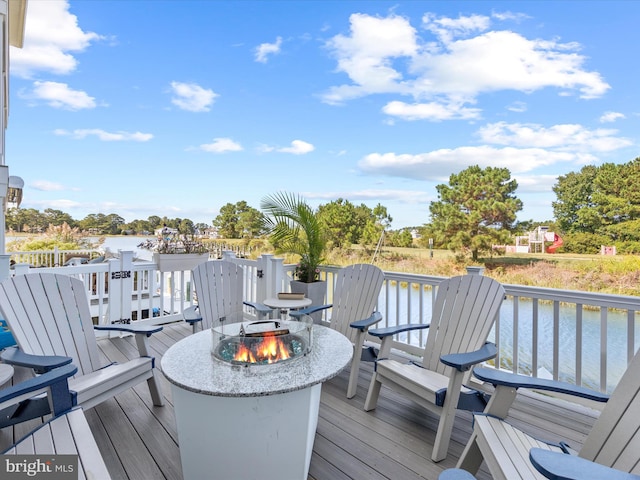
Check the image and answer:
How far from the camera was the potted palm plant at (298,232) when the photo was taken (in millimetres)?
4680

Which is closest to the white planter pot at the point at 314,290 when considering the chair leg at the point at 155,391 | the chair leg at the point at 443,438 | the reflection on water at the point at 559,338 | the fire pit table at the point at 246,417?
the reflection on water at the point at 559,338

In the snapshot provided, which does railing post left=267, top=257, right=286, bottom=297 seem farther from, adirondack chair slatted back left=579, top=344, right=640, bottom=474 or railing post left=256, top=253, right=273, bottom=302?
adirondack chair slatted back left=579, top=344, right=640, bottom=474

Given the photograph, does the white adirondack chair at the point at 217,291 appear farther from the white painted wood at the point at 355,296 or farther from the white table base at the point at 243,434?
the white table base at the point at 243,434

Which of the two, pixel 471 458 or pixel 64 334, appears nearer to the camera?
pixel 471 458

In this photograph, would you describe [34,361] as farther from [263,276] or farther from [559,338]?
[559,338]

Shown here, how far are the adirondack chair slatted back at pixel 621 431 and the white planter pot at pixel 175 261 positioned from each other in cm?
438

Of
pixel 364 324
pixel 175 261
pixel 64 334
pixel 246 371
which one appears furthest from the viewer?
pixel 175 261

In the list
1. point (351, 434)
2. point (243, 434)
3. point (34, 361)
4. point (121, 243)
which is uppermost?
point (121, 243)

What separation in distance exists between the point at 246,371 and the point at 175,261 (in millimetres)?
3399

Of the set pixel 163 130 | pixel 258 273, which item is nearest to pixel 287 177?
pixel 163 130

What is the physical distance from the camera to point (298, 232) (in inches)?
192

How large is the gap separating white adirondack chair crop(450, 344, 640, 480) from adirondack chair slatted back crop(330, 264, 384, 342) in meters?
1.55

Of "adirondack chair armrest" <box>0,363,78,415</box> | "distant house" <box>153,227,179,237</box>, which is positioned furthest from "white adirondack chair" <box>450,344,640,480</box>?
"distant house" <box>153,227,179,237</box>

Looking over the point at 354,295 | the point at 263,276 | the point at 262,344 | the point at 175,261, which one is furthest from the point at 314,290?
the point at 262,344
